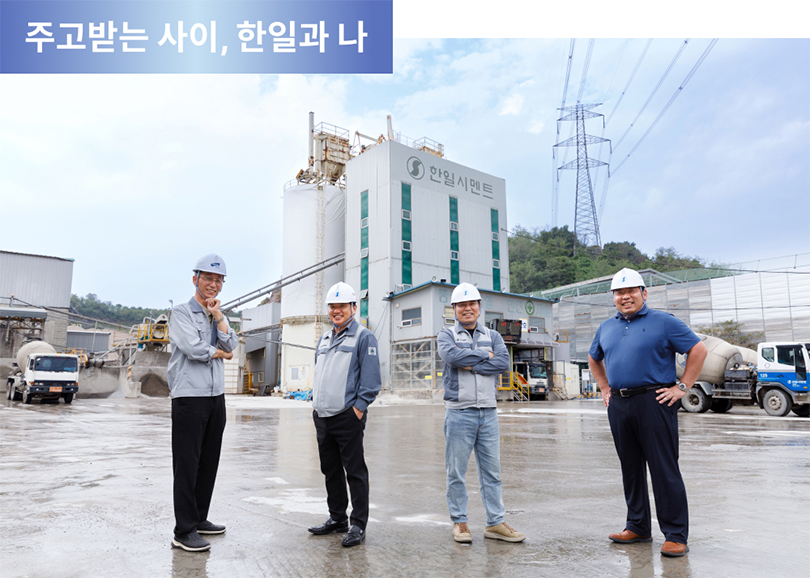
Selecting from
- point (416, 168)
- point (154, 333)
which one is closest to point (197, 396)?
point (154, 333)

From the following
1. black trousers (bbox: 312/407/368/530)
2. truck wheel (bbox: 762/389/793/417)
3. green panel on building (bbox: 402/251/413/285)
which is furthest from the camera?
green panel on building (bbox: 402/251/413/285)

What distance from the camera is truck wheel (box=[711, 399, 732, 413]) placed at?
2191cm

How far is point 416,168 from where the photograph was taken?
42594 millimetres

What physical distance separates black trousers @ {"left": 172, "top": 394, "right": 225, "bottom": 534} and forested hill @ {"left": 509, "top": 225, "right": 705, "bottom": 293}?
71.5 metres

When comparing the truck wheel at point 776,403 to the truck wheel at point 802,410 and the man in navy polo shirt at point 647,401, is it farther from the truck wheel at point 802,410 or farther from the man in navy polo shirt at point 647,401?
the man in navy polo shirt at point 647,401

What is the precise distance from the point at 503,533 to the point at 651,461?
116 centimetres

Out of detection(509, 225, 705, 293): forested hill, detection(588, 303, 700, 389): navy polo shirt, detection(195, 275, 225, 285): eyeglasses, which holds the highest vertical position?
detection(509, 225, 705, 293): forested hill

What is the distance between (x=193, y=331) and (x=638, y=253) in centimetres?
7857

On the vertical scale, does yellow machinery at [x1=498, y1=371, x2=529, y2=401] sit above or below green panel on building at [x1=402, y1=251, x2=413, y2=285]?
below

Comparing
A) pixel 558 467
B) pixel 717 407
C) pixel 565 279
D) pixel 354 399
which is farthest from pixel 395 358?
→ pixel 565 279

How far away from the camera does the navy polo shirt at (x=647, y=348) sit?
13.4ft

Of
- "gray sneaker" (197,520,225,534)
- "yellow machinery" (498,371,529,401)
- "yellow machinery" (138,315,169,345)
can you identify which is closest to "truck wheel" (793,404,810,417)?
"yellow machinery" (498,371,529,401)

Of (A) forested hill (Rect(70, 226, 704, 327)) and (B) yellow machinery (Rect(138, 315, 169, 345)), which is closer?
(B) yellow machinery (Rect(138, 315, 169, 345))

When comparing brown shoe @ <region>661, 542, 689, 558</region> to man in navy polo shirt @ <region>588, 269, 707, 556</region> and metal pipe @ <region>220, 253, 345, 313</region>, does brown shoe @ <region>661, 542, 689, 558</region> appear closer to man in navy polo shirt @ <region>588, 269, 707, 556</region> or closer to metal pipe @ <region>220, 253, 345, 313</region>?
man in navy polo shirt @ <region>588, 269, 707, 556</region>
